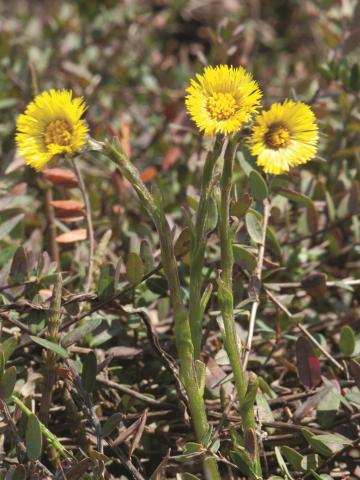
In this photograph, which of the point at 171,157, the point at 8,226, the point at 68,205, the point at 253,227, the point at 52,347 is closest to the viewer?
the point at 52,347

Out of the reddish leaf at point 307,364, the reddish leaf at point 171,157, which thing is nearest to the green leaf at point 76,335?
the reddish leaf at point 307,364

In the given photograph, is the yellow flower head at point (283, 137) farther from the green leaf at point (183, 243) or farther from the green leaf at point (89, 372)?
the green leaf at point (89, 372)

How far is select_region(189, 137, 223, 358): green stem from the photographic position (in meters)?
1.17

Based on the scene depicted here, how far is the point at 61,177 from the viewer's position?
5.70 feet

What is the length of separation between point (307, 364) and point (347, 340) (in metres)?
0.11

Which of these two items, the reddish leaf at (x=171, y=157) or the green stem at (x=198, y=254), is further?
the reddish leaf at (x=171, y=157)

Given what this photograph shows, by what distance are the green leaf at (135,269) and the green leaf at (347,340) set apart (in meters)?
0.43

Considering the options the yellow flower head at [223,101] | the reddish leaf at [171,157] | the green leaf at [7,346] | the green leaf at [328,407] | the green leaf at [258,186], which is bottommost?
the green leaf at [328,407]

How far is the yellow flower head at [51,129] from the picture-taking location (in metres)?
1.15

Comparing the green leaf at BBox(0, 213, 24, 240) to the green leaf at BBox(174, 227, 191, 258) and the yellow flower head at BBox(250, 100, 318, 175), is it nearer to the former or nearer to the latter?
the green leaf at BBox(174, 227, 191, 258)

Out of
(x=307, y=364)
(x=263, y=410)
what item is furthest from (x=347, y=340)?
(x=263, y=410)

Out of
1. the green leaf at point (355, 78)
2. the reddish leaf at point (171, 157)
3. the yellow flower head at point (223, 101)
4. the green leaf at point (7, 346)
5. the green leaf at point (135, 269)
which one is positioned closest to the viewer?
the yellow flower head at point (223, 101)

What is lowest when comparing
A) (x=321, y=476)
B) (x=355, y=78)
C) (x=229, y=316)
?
(x=321, y=476)

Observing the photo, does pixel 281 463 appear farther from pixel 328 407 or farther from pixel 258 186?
pixel 258 186
